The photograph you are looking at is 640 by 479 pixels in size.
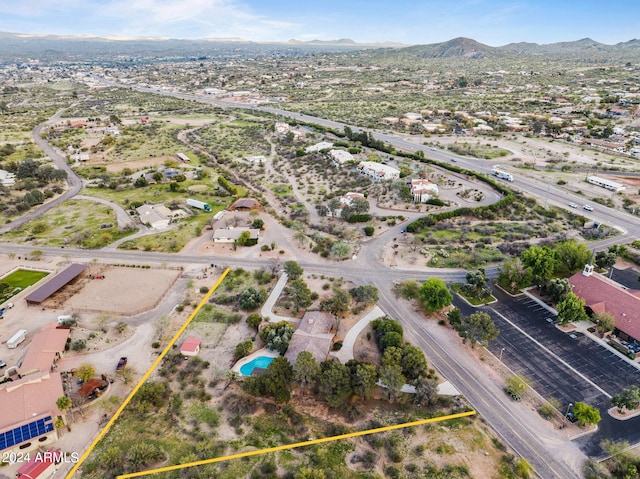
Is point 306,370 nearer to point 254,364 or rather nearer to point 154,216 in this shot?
point 254,364

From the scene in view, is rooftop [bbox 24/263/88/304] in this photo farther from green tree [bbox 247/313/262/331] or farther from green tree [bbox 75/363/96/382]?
green tree [bbox 247/313/262/331]

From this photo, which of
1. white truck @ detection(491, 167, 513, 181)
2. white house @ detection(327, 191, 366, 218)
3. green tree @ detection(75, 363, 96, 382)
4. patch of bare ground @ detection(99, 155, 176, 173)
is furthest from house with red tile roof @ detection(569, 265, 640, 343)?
patch of bare ground @ detection(99, 155, 176, 173)

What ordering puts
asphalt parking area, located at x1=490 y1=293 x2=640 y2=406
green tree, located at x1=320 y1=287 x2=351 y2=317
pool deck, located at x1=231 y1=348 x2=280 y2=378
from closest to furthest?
asphalt parking area, located at x1=490 y1=293 x2=640 y2=406 < pool deck, located at x1=231 y1=348 x2=280 y2=378 < green tree, located at x1=320 y1=287 x2=351 y2=317

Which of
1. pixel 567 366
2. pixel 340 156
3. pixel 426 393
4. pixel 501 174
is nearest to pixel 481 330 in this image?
pixel 567 366

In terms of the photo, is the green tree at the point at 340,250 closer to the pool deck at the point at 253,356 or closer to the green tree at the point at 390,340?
the green tree at the point at 390,340

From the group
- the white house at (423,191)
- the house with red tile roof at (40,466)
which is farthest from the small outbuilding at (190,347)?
the white house at (423,191)


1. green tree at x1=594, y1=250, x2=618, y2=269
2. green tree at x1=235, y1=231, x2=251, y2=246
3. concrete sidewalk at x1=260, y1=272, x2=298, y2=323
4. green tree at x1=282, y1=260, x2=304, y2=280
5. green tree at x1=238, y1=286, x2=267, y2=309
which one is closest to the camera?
concrete sidewalk at x1=260, y1=272, x2=298, y2=323

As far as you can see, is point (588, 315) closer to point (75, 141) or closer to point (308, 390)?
point (308, 390)
